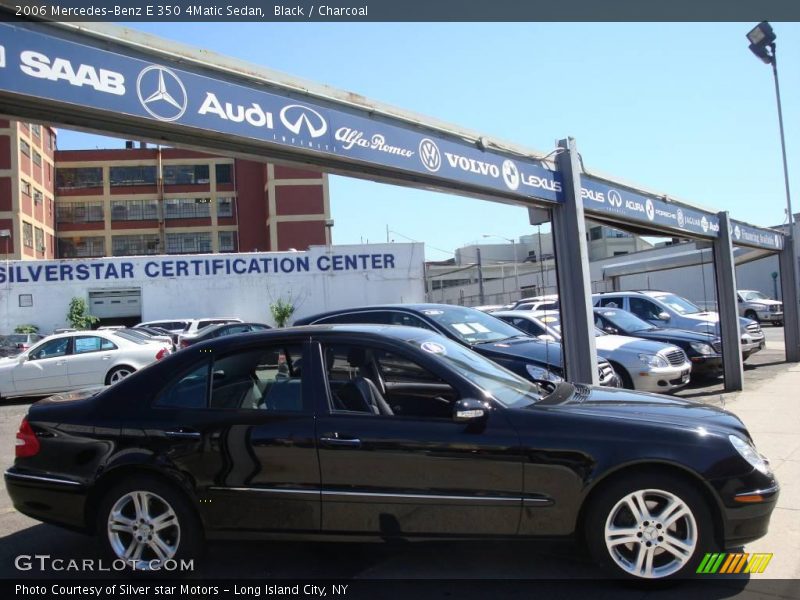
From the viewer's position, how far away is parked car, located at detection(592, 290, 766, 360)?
50.1ft

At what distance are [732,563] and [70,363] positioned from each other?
43.6ft

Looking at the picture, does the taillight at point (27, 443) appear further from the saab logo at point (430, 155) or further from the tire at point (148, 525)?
the saab logo at point (430, 155)

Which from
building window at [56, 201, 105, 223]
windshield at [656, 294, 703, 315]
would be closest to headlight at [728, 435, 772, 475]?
windshield at [656, 294, 703, 315]

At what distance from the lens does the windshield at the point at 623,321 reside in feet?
43.7

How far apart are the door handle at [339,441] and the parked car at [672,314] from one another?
12.6m

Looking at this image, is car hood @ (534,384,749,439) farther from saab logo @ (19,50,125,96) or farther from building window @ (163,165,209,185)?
building window @ (163,165,209,185)

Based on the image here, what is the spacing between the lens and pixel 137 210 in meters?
59.0

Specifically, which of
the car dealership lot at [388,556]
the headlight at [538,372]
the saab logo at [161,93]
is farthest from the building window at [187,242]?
the saab logo at [161,93]

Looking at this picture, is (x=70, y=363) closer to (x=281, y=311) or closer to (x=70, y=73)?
(x=70, y=73)

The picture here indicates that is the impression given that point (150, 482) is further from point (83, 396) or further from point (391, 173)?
point (391, 173)

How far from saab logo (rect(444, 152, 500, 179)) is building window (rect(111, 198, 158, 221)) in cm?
5608

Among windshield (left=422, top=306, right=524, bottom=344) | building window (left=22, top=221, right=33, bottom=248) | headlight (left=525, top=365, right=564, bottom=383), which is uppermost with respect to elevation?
building window (left=22, top=221, right=33, bottom=248)

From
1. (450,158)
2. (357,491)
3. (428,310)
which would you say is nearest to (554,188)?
(450,158)

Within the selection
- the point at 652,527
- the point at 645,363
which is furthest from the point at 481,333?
the point at 652,527
